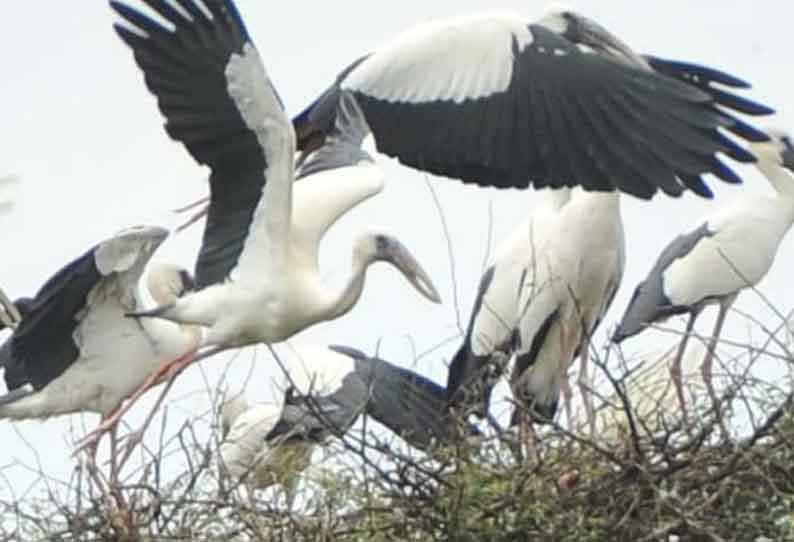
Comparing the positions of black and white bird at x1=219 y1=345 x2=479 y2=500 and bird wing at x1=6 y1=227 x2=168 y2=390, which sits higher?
bird wing at x1=6 y1=227 x2=168 y2=390

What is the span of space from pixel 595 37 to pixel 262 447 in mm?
1644

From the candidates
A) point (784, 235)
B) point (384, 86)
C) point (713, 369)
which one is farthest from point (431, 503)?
point (784, 235)

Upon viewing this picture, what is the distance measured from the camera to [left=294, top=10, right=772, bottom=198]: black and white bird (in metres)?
9.34

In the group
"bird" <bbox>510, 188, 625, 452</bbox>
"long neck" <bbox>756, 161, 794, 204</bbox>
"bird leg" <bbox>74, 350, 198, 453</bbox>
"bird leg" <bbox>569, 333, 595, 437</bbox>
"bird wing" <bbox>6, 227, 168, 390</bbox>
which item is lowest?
"bird leg" <bbox>569, 333, 595, 437</bbox>

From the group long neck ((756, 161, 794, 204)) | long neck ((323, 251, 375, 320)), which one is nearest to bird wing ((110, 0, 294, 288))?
long neck ((323, 251, 375, 320))

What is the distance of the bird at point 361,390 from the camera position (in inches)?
423

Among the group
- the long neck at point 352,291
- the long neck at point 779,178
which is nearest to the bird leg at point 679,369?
the long neck at point 779,178

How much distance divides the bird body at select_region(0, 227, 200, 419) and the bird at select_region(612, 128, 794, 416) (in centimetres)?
145

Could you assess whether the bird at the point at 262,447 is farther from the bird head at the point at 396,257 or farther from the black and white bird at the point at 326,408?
the bird head at the point at 396,257

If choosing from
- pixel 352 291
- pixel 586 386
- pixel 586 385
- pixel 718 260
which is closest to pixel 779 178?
pixel 718 260

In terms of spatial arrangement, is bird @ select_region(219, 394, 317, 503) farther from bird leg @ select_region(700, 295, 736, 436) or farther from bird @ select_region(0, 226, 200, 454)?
bird leg @ select_region(700, 295, 736, 436)

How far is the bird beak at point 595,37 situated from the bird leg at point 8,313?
2010mm

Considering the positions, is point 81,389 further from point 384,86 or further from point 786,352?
point 786,352

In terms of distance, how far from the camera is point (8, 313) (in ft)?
38.3
